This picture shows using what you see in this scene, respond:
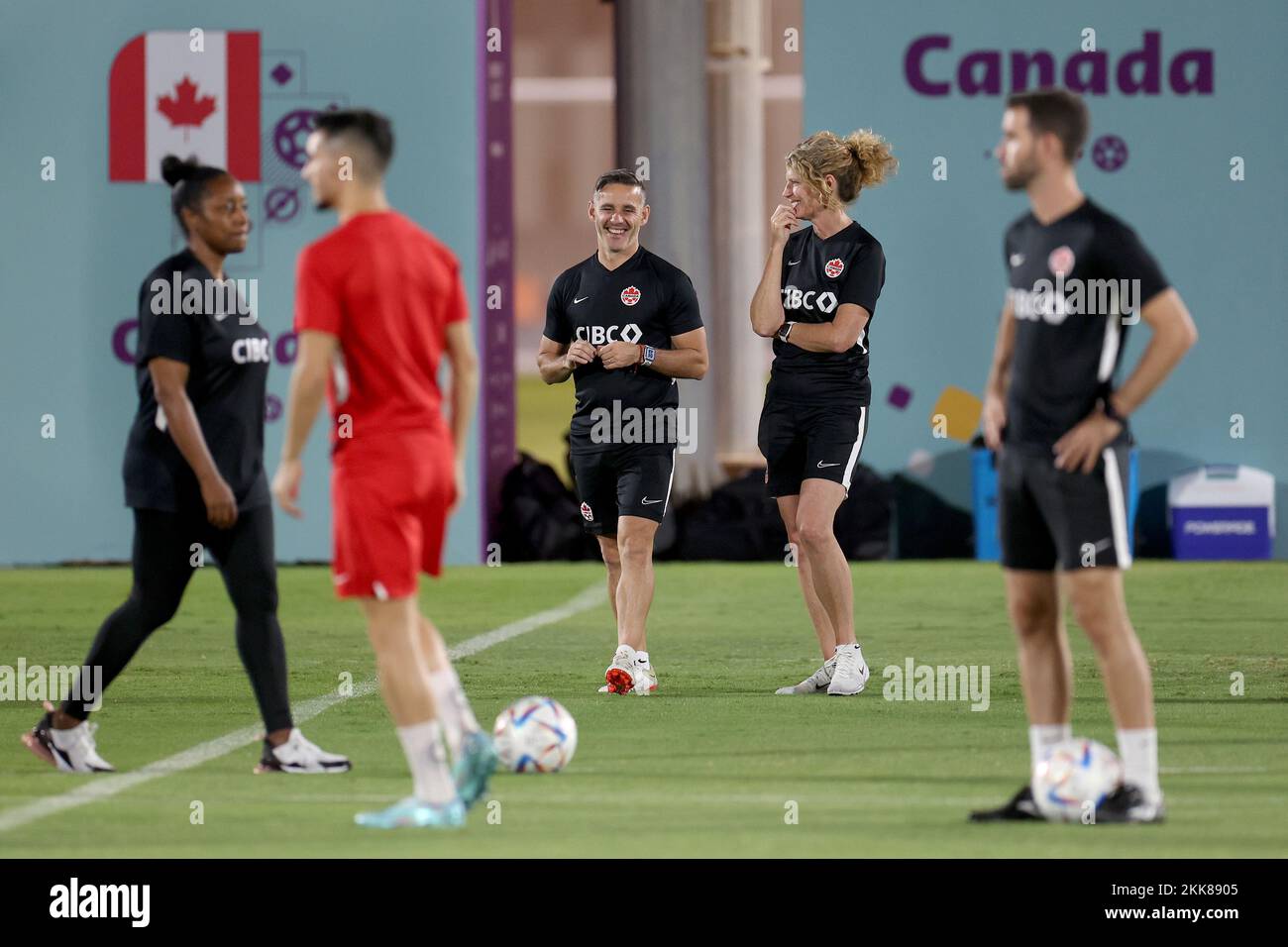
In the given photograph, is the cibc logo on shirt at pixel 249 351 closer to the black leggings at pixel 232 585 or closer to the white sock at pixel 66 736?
the black leggings at pixel 232 585

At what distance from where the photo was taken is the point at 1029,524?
559cm

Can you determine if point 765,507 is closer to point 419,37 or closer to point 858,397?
point 419,37

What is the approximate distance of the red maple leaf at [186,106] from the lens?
15.9 meters

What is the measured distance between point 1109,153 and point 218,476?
39.1 feet

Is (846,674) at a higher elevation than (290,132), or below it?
below

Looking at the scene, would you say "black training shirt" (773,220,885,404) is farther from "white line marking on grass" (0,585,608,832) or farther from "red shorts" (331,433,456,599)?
"red shorts" (331,433,456,599)

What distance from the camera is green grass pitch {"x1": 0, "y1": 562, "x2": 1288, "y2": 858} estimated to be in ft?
17.7

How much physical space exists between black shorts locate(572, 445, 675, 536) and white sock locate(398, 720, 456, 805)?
132 inches

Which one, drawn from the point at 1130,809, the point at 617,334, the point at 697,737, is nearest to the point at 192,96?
the point at 617,334

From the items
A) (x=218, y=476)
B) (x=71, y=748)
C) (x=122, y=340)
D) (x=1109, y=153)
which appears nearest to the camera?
(x=218, y=476)

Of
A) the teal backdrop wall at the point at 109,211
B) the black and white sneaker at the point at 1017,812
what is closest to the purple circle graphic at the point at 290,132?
the teal backdrop wall at the point at 109,211

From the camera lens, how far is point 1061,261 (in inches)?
213

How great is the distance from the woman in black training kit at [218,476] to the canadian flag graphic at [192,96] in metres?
9.55

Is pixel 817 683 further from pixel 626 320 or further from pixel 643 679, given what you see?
pixel 626 320
